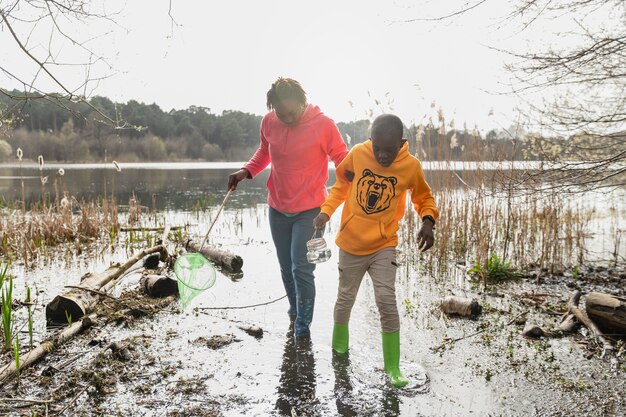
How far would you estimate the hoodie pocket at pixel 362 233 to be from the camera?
325 centimetres

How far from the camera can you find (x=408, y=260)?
7.29m

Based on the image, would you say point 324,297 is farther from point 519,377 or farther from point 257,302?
point 519,377

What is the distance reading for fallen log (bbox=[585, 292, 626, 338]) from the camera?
4000mm

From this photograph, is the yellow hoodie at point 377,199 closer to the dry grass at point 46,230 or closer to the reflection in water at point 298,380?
the reflection in water at point 298,380

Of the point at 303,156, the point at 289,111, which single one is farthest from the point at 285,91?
the point at 303,156

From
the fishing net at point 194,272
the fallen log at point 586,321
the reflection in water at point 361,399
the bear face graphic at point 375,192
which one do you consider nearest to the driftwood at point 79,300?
the fishing net at point 194,272

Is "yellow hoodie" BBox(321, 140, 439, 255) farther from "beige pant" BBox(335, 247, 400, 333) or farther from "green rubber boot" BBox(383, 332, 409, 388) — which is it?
"green rubber boot" BBox(383, 332, 409, 388)

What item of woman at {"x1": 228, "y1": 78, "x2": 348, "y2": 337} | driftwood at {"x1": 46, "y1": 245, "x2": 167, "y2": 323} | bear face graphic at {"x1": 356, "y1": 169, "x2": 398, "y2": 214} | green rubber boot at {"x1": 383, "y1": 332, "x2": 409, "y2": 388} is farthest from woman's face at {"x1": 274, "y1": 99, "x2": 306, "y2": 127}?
driftwood at {"x1": 46, "y1": 245, "x2": 167, "y2": 323}

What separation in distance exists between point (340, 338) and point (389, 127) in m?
1.60

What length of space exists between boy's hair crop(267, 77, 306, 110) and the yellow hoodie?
0.75 metres

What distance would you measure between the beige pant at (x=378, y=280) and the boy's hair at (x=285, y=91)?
1246mm

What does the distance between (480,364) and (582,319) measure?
1357mm

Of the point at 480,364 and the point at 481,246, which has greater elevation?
the point at 481,246

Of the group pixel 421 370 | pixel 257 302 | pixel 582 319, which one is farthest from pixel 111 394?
pixel 582 319
